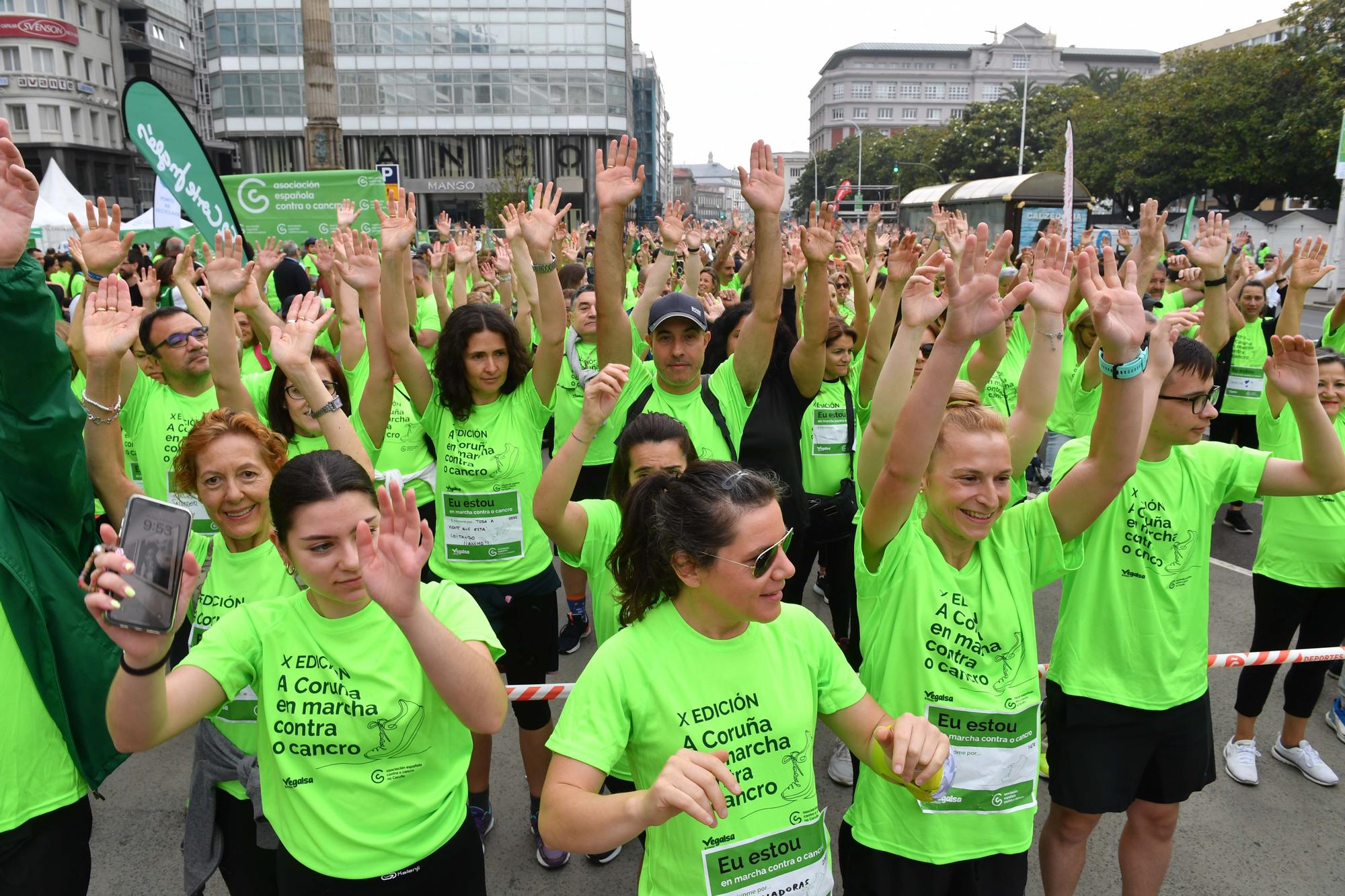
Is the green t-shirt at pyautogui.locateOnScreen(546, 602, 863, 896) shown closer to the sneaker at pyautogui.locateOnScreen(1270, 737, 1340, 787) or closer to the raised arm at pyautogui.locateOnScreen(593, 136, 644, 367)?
the raised arm at pyautogui.locateOnScreen(593, 136, 644, 367)

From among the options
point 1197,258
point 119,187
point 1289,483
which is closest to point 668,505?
point 1289,483

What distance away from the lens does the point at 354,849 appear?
2008 millimetres

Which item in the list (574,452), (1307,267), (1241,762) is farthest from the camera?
(1307,267)

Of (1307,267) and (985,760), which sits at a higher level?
(1307,267)

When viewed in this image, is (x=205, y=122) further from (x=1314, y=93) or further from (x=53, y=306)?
(x=53, y=306)

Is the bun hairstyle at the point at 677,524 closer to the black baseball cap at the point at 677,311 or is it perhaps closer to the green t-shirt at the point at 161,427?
the black baseball cap at the point at 677,311

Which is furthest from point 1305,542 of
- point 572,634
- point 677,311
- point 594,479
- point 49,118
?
point 49,118

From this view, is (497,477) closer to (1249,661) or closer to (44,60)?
(1249,661)

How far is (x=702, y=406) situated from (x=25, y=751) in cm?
245

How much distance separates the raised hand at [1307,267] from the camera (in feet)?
17.3

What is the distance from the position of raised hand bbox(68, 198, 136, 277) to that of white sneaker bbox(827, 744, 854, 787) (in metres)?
3.68

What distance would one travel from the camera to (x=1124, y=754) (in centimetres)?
278

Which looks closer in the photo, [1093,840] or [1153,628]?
[1153,628]

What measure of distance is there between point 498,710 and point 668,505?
0.60m
